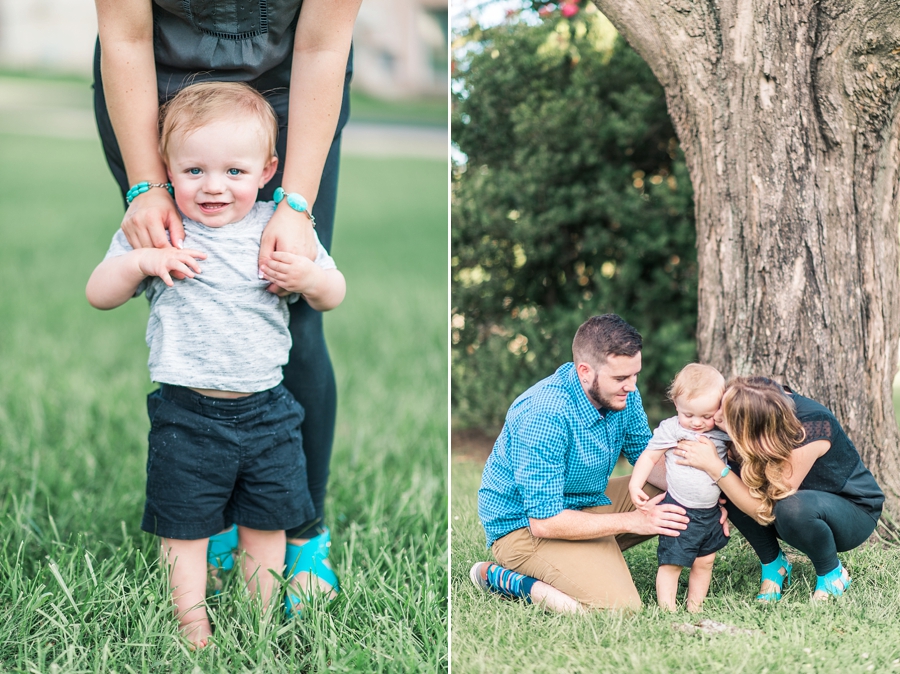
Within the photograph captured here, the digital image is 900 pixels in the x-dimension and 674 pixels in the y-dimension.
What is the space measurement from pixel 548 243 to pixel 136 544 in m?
2.86

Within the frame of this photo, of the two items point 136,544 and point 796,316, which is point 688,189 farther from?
point 136,544

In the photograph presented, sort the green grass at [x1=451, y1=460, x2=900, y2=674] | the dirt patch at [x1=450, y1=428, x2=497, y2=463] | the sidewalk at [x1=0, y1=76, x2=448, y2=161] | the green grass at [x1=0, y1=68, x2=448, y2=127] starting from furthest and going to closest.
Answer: the green grass at [x1=0, y1=68, x2=448, y2=127] → the sidewalk at [x1=0, y1=76, x2=448, y2=161] → the dirt patch at [x1=450, y1=428, x2=497, y2=463] → the green grass at [x1=451, y1=460, x2=900, y2=674]

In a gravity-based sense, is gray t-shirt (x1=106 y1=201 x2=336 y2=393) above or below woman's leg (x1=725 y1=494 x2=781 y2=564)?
above

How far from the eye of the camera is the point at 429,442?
382 centimetres

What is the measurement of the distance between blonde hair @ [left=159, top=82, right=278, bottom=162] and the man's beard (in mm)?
1120

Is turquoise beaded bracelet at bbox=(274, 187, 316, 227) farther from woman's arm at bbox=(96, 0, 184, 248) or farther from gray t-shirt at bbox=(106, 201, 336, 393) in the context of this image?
woman's arm at bbox=(96, 0, 184, 248)

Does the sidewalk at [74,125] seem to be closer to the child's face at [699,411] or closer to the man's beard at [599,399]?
the man's beard at [599,399]

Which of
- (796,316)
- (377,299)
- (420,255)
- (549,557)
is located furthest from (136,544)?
(420,255)

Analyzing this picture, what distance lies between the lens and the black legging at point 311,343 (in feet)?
7.88

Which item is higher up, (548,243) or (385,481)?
(548,243)

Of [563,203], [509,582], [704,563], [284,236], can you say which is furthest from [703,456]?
[563,203]

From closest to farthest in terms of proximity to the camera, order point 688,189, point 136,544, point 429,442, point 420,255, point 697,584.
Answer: point 697,584 → point 136,544 → point 429,442 → point 688,189 → point 420,255

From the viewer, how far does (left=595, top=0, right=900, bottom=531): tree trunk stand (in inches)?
109

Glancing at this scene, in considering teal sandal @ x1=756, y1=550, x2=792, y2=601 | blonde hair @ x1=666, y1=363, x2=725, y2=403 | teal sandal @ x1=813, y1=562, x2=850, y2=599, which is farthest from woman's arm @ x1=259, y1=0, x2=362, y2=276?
teal sandal @ x1=813, y1=562, x2=850, y2=599
